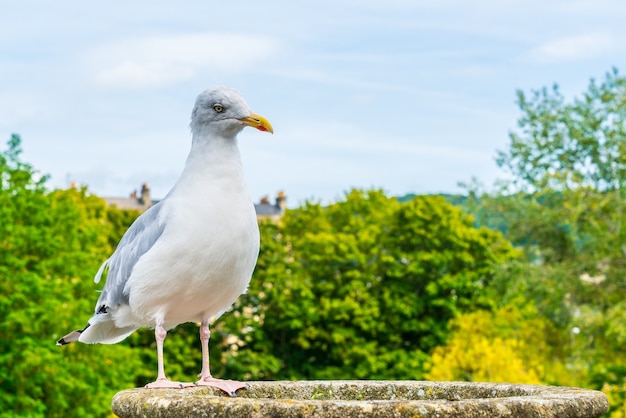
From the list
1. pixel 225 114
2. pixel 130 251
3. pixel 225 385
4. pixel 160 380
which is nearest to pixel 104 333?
pixel 130 251

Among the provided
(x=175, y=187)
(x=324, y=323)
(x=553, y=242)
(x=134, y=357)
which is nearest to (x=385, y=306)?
(x=324, y=323)

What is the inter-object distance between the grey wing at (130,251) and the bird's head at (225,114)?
0.61m

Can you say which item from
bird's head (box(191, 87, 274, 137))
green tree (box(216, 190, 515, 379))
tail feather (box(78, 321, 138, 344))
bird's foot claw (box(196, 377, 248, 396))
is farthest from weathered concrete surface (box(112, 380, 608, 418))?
green tree (box(216, 190, 515, 379))

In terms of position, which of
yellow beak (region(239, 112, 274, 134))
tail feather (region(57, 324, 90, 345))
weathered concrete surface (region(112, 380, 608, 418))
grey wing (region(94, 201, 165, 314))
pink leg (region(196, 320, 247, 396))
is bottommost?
weathered concrete surface (region(112, 380, 608, 418))

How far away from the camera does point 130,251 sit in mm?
6223

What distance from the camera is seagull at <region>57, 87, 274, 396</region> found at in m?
5.80

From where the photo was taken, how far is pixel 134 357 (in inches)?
1330

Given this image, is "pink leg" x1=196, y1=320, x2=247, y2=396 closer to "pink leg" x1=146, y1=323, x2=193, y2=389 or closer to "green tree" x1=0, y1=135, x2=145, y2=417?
"pink leg" x1=146, y1=323, x2=193, y2=389

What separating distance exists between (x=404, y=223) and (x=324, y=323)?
19.0 feet

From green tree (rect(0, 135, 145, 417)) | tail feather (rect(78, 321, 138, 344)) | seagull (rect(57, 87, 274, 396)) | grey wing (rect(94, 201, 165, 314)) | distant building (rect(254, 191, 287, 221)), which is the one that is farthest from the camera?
distant building (rect(254, 191, 287, 221))

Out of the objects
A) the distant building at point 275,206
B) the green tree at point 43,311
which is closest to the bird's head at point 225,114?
the green tree at point 43,311

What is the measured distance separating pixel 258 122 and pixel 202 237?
0.78m

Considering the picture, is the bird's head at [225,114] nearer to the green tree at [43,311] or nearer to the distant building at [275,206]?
the green tree at [43,311]

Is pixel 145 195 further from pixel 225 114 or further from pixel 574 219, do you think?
pixel 225 114
